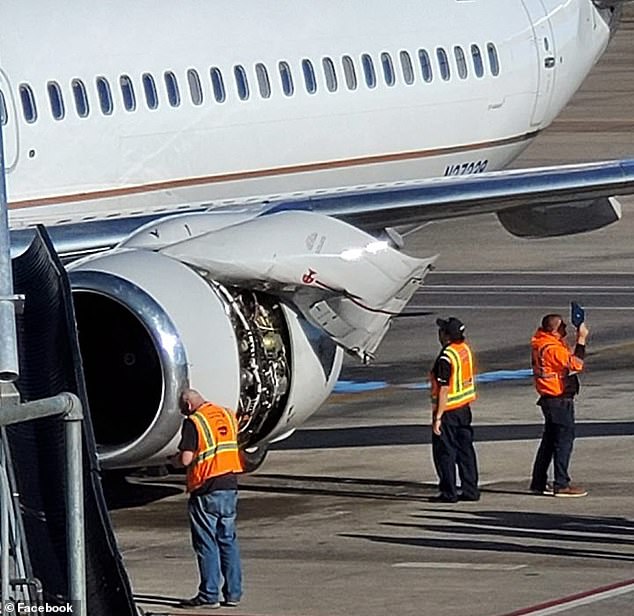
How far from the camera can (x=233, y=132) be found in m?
21.8

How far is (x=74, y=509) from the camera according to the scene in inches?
340

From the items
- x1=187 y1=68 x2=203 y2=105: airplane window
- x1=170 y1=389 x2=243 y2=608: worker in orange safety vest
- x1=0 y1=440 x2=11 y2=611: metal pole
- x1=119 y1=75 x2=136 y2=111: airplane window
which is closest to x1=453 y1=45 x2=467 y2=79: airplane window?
x1=187 y1=68 x2=203 y2=105: airplane window

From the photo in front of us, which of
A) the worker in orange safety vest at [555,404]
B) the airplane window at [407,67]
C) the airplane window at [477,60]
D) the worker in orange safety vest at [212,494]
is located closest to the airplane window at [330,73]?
the airplane window at [407,67]

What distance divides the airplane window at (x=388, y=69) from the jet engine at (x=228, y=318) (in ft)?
21.0

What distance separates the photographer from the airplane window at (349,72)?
23547mm

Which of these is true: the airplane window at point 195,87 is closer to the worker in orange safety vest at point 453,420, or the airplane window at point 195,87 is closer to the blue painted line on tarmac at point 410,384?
the worker in orange safety vest at point 453,420

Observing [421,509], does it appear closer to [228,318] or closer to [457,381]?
[457,381]

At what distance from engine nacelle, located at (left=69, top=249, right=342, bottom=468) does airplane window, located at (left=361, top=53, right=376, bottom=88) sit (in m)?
6.65

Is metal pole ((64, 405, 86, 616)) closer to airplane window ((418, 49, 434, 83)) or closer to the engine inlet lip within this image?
the engine inlet lip

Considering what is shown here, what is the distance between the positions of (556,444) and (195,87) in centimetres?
527

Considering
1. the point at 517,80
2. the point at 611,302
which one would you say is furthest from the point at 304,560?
the point at 611,302

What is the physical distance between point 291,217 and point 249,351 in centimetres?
132

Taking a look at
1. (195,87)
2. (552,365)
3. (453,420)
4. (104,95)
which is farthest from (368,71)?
Answer: (453,420)

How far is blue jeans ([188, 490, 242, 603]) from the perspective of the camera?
15.4 metres
